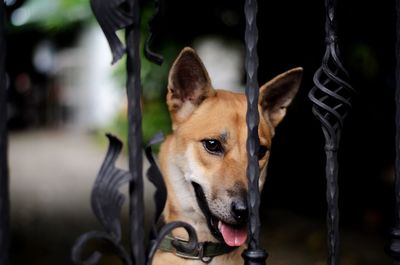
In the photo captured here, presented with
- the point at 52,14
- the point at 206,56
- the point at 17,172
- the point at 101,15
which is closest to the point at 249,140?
the point at 101,15

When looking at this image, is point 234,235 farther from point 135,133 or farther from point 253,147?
point 135,133

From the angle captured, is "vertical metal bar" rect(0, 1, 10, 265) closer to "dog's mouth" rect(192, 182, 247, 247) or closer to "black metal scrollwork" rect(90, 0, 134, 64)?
"black metal scrollwork" rect(90, 0, 134, 64)

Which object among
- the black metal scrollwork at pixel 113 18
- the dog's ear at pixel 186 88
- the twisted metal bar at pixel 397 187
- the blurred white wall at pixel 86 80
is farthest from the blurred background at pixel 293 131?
the blurred white wall at pixel 86 80

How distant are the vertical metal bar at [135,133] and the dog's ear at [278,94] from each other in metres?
1.19

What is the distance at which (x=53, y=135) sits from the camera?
1953 centimetres

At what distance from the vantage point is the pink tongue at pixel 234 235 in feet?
7.38

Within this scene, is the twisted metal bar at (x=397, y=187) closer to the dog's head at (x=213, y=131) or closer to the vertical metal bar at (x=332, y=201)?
the vertical metal bar at (x=332, y=201)

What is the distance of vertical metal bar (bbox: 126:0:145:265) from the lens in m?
1.25

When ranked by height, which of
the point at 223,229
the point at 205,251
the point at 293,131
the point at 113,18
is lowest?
the point at 205,251

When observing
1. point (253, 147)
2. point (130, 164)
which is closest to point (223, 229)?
point (253, 147)

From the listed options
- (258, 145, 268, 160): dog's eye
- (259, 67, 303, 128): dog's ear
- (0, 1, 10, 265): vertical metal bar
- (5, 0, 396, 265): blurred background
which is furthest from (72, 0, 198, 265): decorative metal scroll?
(5, 0, 396, 265): blurred background

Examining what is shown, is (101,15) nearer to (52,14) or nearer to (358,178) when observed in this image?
(358,178)

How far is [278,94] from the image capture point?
2.63 meters

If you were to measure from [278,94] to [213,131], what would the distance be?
386 mm
